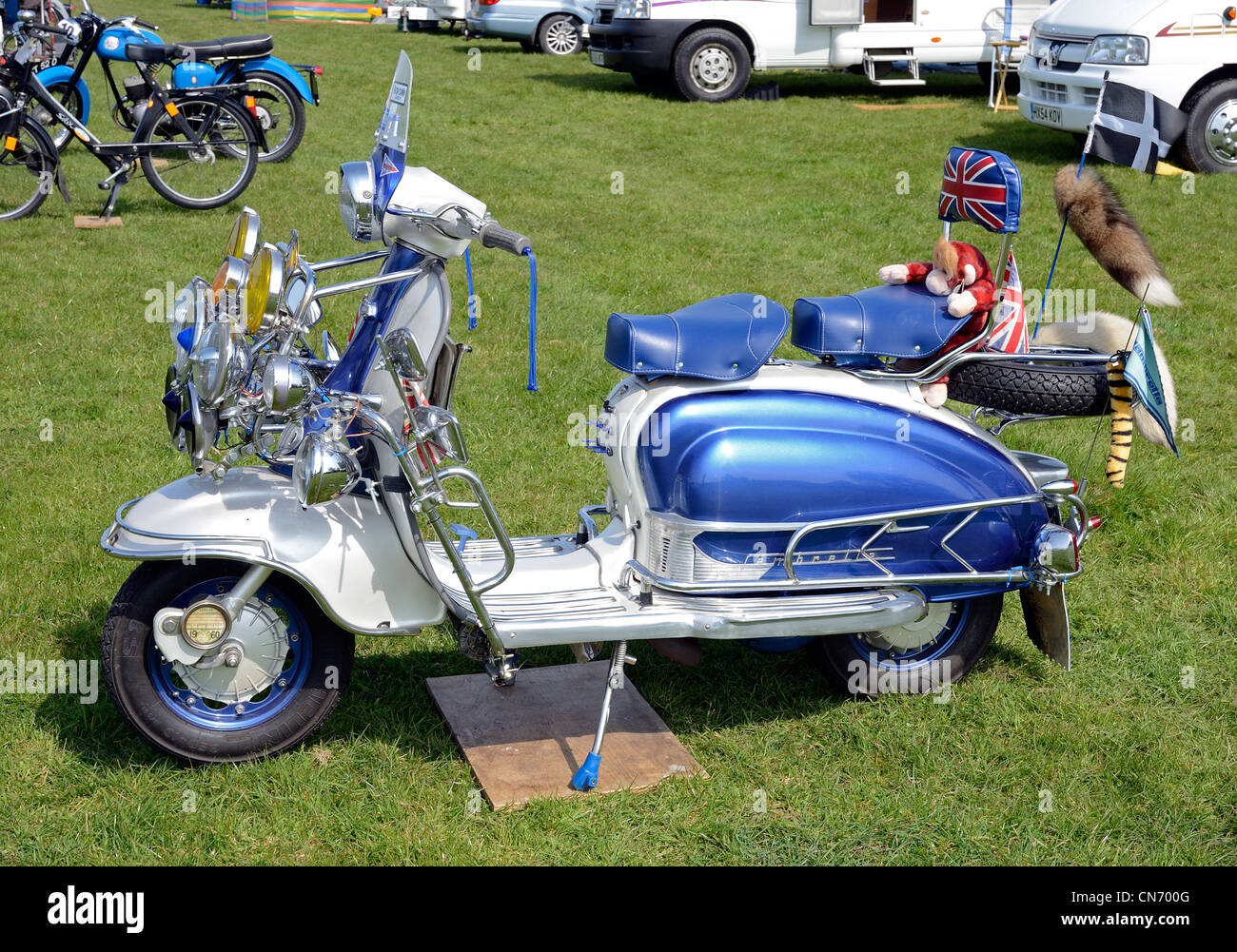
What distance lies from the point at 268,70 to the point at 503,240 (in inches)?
329

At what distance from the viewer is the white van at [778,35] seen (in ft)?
41.5

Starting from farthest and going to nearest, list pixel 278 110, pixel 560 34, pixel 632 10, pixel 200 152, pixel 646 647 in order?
pixel 560 34 → pixel 632 10 → pixel 278 110 → pixel 200 152 → pixel 646 647

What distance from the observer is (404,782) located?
10.6 ft

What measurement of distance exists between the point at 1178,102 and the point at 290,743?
8.79 metres

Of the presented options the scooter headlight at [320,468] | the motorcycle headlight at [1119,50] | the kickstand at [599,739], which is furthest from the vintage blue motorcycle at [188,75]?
the kickstand at [599,739]

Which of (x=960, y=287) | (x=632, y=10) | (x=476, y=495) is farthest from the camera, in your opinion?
(x=632, y=10)

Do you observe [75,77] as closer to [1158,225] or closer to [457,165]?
[457,165]

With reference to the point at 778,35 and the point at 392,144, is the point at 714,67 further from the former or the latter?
the point at 392,144

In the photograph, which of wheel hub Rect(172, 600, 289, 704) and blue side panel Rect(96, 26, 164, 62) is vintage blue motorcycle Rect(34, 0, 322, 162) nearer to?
blue side panel Rect(96, 26, 164, 62)

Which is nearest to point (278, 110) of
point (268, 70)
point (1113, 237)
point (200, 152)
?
point (268, 70)

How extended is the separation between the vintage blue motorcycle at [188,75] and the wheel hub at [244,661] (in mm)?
6953

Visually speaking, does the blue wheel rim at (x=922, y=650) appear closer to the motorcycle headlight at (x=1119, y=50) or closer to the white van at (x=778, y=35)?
the motorcycle headlight at (x=1119, y=50)

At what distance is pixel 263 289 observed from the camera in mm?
2812

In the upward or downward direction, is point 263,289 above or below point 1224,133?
below
